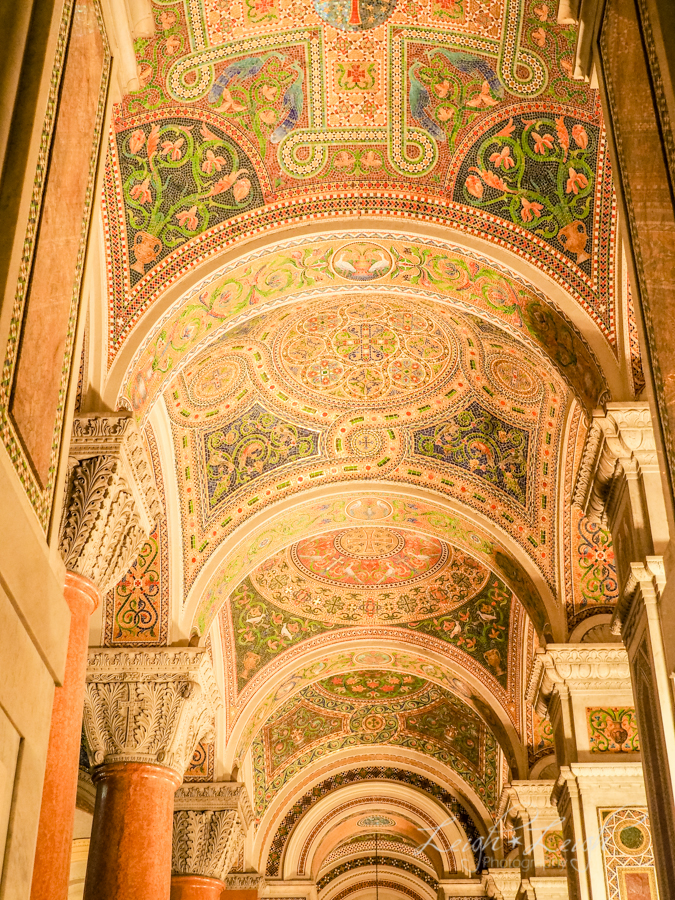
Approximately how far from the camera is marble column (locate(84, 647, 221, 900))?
7.93 meters

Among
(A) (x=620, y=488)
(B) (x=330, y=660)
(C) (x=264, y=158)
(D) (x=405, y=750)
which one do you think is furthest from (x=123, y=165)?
(D) (x=405, y=750)

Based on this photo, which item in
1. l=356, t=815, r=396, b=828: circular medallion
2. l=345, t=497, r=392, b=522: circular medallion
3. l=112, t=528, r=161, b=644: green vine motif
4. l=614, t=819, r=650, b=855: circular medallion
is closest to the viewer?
l=614, t=819, r=650, b=855: circular medallion

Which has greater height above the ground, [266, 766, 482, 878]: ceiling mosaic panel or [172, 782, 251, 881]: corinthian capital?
[266, 766, 482, 878]: ceiling mosaic panel

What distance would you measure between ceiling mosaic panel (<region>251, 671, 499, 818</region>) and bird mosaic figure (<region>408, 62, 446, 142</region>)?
9992 millimetres

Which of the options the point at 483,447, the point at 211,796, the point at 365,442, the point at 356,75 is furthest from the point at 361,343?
the point at 211,796

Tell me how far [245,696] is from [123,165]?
801 cm

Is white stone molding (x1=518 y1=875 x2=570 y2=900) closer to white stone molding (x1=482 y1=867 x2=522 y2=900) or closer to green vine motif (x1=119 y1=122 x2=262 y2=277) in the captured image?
white stone molding (x1=482 y1=867 x2=522 y2=900)

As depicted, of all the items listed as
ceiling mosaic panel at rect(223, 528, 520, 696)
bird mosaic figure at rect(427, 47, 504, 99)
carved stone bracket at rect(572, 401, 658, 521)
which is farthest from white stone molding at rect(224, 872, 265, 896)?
bird mosaic figure at rect(427, 47, 504, 99)

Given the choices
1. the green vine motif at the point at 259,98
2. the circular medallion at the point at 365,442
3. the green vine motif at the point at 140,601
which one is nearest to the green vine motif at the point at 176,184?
the green vine motif at the point at 259,98

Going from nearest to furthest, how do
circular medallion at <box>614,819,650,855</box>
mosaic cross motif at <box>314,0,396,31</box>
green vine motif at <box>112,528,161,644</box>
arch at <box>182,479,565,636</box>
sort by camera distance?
mosaic cross motif at <box>314,0,396,31</box> < circular medallion at <box>614,819,650,855</box> < green vine motif at <box>112,528,161,644</box> < arch at <box>182,479,565,636</box>

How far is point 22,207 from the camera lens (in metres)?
3.35

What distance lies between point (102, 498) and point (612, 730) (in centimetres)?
460

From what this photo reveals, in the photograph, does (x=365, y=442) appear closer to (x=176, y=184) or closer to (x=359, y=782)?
(x=176, y=184)

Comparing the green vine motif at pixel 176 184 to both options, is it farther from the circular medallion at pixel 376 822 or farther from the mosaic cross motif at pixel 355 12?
the circular medallion at pixel 376 822
